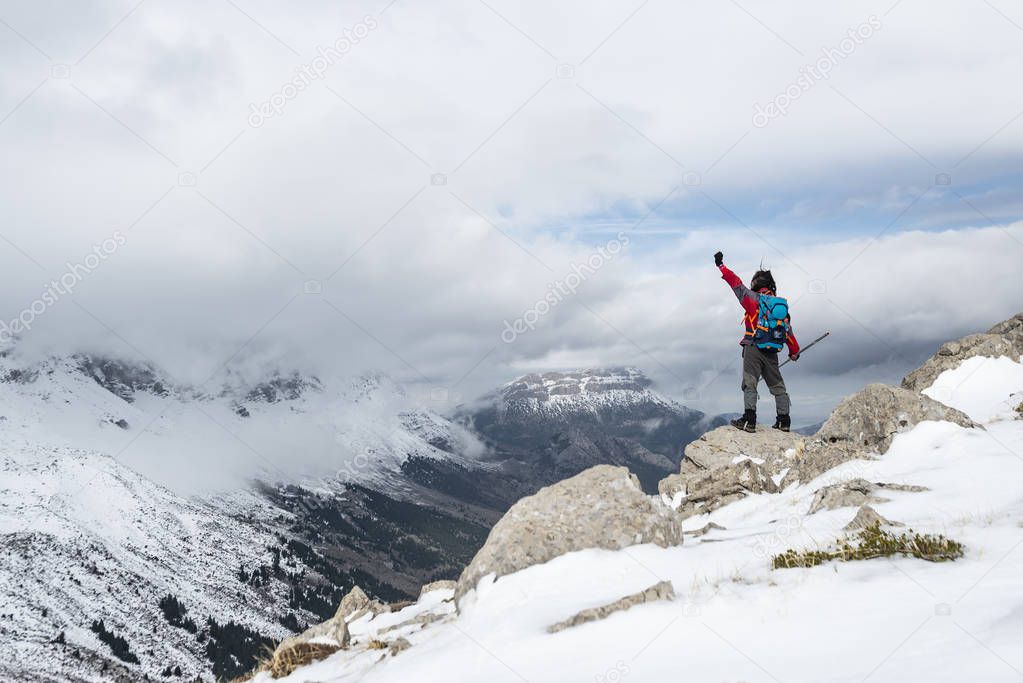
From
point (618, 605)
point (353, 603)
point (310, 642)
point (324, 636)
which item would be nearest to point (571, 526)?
point (618, 605)

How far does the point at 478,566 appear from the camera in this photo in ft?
32.9

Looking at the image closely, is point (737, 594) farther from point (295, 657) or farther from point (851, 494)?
point (295, 657)

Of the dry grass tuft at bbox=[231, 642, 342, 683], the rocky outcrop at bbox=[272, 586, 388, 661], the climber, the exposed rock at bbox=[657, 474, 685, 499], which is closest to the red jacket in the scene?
the climber

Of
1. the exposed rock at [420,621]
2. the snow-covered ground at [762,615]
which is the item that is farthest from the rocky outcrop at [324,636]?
the exposed rock at [420,621]

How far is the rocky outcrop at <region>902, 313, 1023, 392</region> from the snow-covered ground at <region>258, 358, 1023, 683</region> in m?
17.3

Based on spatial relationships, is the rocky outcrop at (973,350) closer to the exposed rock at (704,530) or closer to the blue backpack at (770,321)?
the blue backpack at (770,321)

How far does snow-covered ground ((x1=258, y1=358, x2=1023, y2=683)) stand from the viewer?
592cm

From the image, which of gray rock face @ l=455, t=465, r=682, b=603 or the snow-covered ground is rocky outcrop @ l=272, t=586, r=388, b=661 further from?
gray rock face @ l=455, t=465, r=682, b=603

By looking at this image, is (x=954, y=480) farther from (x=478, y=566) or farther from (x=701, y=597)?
(x=478, y=566)

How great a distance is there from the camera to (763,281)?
68.4ft

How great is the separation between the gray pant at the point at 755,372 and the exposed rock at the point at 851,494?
8753 mm

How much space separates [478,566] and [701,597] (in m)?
3.58

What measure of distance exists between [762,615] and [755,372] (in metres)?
15.2

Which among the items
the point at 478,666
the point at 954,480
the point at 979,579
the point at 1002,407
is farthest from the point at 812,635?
the point at 1002,407
